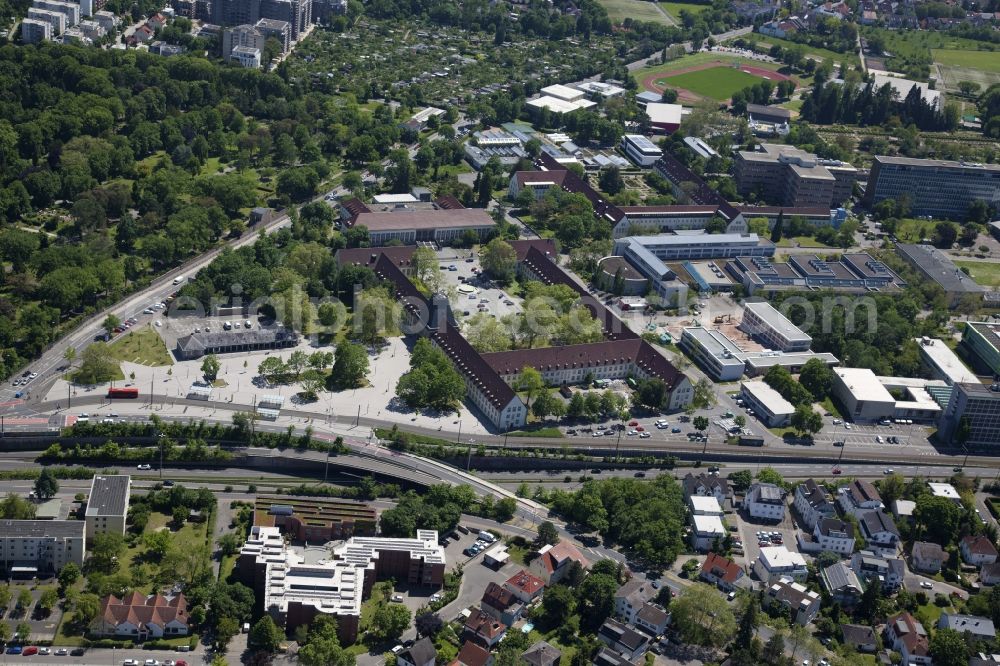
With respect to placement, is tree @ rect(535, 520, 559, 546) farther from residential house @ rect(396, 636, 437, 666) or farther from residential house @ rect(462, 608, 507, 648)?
residential house @ rect(396, 636, 437, 666)

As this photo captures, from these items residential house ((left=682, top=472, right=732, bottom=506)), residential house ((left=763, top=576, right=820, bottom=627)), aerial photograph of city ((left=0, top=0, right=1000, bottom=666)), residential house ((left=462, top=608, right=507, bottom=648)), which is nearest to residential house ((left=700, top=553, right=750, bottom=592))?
aerial photograph of city ((left=0, top=0, right=1000, bottom=666))

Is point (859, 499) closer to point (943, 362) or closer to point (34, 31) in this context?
point (943, 362)

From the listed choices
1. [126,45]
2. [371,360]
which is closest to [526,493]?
[371,360]

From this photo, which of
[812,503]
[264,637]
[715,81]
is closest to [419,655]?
[264,637]

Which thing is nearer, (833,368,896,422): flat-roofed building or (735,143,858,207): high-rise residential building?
(833,368,896,422): flat-roofed building

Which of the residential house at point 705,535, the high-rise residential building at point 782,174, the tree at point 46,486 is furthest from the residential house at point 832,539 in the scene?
the high-rise residential building at point 782,174

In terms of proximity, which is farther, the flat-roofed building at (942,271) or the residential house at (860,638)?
the flat-roofed building at (942,271)

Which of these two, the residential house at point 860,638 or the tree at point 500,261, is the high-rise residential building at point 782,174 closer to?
the tree at point 500,261

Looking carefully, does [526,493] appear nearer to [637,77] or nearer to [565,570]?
[565,570]
